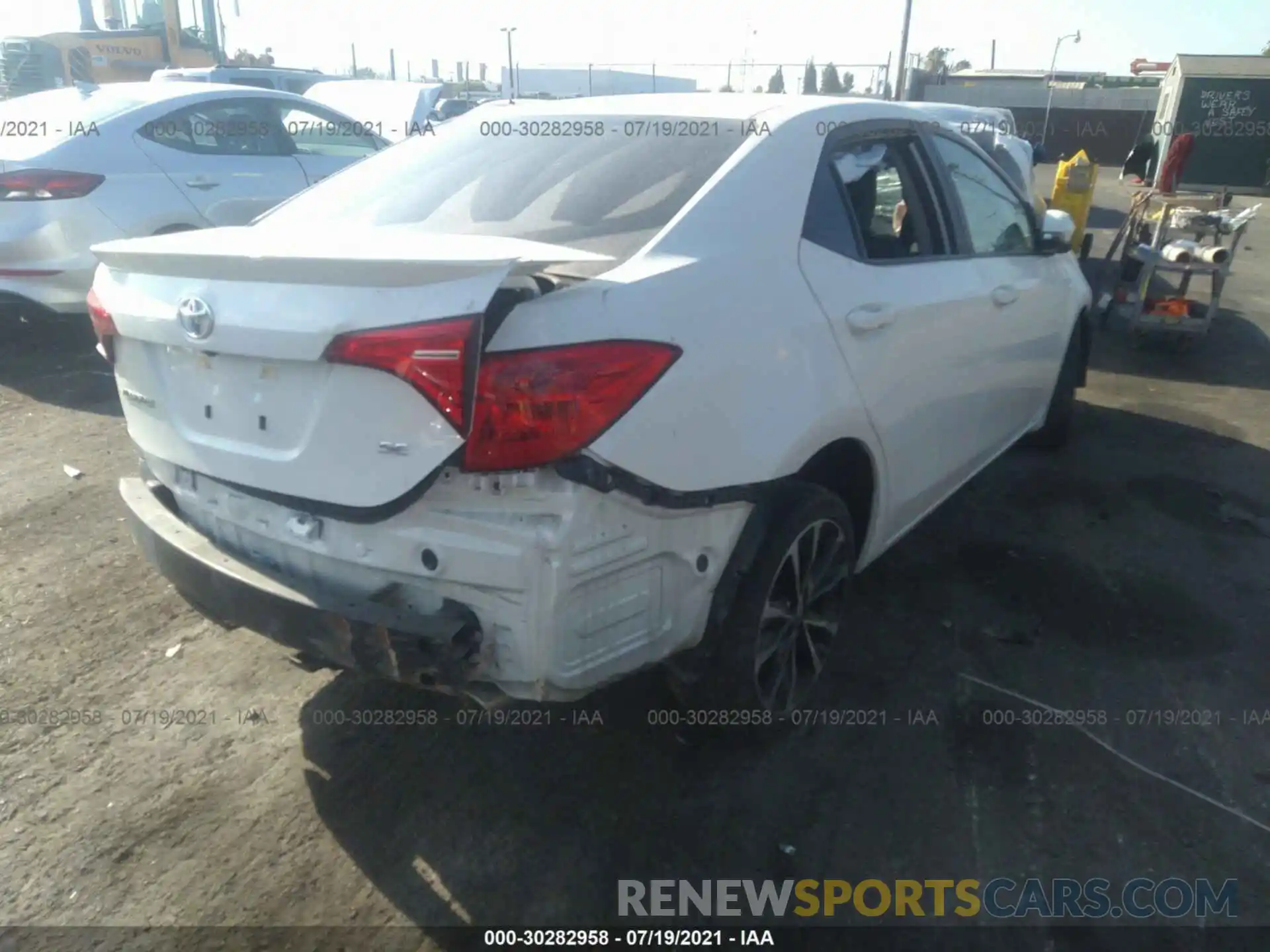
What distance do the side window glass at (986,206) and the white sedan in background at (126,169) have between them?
16.8 feet

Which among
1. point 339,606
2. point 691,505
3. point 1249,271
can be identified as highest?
point 691,505

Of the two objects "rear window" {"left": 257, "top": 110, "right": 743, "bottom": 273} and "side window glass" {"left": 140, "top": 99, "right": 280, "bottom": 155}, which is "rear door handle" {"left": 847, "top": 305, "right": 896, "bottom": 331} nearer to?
"rear window" {"left": 257, "top": 110, "right": 743, "bottom": 273}

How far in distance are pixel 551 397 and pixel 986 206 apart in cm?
271

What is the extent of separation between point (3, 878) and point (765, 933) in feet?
6.20

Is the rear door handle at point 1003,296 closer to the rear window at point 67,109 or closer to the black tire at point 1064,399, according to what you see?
the black tire at point 1064,399

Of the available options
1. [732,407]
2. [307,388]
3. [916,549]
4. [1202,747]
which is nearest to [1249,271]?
[916,549]

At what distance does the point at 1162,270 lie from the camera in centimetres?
761

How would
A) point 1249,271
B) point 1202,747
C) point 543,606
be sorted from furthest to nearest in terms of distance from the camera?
1. point 1249,271
2. point 1202,747
3. point 543,606

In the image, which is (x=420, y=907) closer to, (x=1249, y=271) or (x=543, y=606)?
(x=543, y=606)

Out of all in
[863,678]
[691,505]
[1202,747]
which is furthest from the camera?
[863,678]

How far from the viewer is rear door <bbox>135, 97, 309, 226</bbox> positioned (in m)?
6.70

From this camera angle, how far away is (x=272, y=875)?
2455 mm

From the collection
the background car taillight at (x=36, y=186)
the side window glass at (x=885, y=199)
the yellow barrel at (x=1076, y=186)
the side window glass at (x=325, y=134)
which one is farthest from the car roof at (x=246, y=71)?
the side window glass at (x=885, y=199)

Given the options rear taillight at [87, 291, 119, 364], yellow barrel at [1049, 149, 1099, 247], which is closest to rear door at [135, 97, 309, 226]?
rear taillight at [87, 291, 119, 364]
